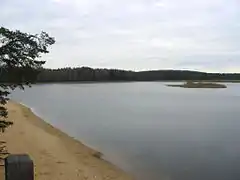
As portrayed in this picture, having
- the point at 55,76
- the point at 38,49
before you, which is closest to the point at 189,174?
the point at 38,49

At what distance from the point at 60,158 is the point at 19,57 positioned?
6.37m

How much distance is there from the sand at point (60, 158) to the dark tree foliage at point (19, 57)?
2.42m

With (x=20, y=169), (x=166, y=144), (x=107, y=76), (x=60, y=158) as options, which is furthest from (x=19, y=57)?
(x=107, y=76)

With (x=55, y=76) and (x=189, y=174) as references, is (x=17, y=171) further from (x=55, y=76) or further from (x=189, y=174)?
(x=55, y=76)

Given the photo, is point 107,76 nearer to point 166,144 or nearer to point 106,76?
point 106,76

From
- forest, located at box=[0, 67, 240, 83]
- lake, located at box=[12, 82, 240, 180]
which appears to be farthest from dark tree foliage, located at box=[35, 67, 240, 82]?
lake, located at box=[12, 82, 240, 180]

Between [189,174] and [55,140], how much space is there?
740cm

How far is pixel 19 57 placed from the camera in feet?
25.1

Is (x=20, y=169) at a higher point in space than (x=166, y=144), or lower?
higher

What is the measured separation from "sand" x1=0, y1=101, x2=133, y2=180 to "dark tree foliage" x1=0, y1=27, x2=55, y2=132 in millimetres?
2418

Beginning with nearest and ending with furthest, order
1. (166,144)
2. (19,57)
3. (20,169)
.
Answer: (20,169) < (19,57) < (166,144)

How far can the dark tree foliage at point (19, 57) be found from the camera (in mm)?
7449

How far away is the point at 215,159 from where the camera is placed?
14711 millimetres

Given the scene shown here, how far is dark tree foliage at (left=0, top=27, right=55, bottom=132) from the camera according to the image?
745 cm
